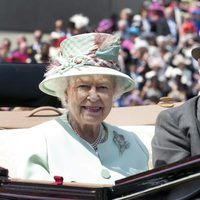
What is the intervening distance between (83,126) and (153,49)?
7.46m

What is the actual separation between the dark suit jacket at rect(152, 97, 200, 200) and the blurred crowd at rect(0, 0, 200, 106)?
6226 mm

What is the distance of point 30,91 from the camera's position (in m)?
4.44

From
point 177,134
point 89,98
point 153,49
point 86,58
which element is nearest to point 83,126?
point 89,98

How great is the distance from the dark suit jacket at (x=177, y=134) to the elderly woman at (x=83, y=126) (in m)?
0.27

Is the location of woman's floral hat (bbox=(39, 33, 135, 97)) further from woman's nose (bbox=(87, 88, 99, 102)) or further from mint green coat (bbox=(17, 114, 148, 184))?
mint green coat (bbox=(17, 114, 148, 184))

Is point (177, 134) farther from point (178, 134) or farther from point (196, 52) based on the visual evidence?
point (196, 52)

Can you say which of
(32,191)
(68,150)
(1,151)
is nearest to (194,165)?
(32,191)

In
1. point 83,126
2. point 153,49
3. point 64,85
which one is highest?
point 153,49

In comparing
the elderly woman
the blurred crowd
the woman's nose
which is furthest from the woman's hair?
the blurred crowd

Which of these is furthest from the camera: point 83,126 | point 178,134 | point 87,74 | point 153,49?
point 153,49

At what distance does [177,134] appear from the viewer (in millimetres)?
2850

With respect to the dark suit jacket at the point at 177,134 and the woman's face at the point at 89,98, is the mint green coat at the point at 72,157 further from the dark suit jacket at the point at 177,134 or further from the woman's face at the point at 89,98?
the dark suit jacket at the point at 177,134

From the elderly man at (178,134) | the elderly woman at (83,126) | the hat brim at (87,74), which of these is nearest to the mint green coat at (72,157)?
the elderly woman at (83,126)

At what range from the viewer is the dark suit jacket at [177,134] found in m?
2.81
